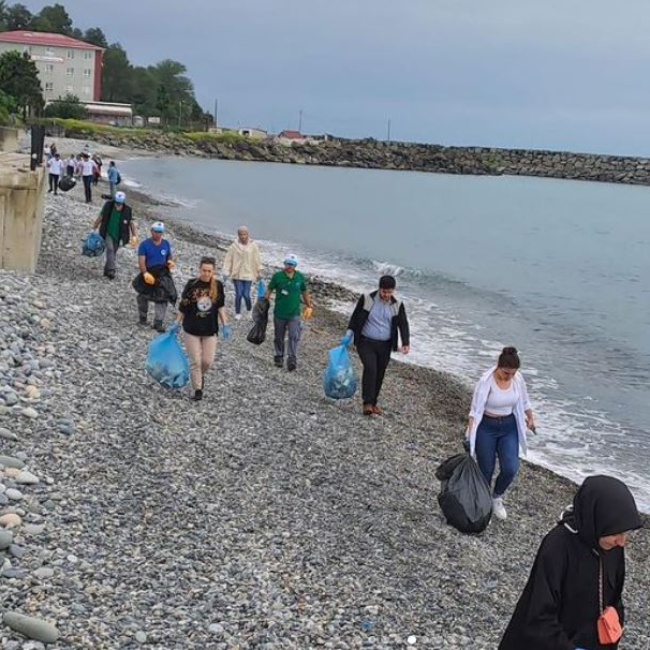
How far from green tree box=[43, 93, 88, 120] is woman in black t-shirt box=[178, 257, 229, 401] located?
101 m

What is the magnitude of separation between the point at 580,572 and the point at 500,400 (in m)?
4.09

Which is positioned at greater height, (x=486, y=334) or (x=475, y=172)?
(x=475, y=172)

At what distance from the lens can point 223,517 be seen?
22.8 ft

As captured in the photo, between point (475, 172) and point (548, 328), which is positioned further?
point (475, 172)

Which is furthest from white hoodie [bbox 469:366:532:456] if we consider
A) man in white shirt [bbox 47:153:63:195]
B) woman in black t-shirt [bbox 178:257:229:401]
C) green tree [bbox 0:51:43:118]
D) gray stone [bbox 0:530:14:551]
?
green tree [bbox 0:51:43:118]

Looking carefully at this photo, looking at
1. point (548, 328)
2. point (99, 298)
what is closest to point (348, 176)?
point (548, 328)

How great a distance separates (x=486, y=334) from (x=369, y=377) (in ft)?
42.1

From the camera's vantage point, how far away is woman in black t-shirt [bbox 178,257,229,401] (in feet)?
30.8

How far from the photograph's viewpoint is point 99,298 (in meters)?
13.5

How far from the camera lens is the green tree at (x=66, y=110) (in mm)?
105750

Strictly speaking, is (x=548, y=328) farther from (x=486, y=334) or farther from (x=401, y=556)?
(x=401, y=556)

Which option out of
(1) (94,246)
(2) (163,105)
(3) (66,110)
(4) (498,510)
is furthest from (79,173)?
(2) (163,105)

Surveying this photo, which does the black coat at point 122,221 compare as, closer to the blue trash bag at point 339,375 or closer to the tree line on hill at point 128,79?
the blue trash bag at point 339,375

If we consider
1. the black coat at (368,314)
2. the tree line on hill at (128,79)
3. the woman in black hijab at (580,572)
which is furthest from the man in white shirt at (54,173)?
the tree line on hill at (128,79)
